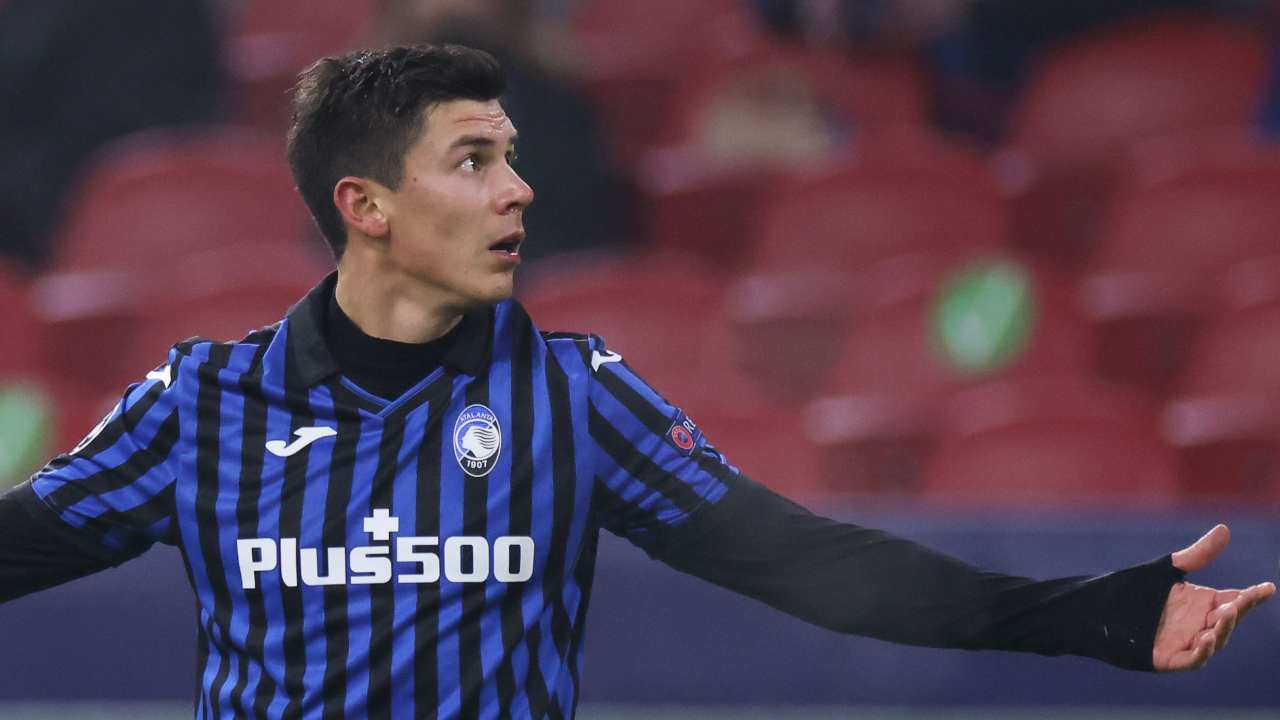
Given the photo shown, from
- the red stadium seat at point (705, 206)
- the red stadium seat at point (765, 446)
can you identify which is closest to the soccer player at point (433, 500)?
the red stadium seat at point (765, 446)

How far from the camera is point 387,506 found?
7.43 ft

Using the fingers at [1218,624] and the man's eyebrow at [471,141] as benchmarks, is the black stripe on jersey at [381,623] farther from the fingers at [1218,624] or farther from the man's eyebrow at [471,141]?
the fingers at [1218,624]

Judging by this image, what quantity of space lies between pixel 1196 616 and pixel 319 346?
1.11 meters

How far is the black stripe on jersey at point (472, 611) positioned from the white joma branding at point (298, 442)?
7.4 inches

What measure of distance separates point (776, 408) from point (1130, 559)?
112 cm

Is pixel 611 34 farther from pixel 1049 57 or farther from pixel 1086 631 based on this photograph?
pixel 1086 631

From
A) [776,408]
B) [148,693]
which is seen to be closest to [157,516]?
[148,693]

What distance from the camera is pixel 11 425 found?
15.2ft

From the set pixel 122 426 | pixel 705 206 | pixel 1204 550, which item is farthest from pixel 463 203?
pixel 705 206

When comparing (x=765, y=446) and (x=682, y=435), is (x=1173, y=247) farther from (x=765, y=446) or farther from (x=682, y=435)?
(x=682, y=435)

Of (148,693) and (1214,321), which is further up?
(1214,321)

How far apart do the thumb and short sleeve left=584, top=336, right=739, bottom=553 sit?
1.79ft

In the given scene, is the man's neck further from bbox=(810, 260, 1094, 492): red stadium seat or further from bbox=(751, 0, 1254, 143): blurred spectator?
bbox=(751, 0, 1254, 143): blurred spectator

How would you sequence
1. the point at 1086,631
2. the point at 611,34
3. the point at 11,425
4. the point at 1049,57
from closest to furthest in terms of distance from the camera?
the point at 1086,631 → the point at 11,425 → the point at 1049,57 → the point at 611,34
